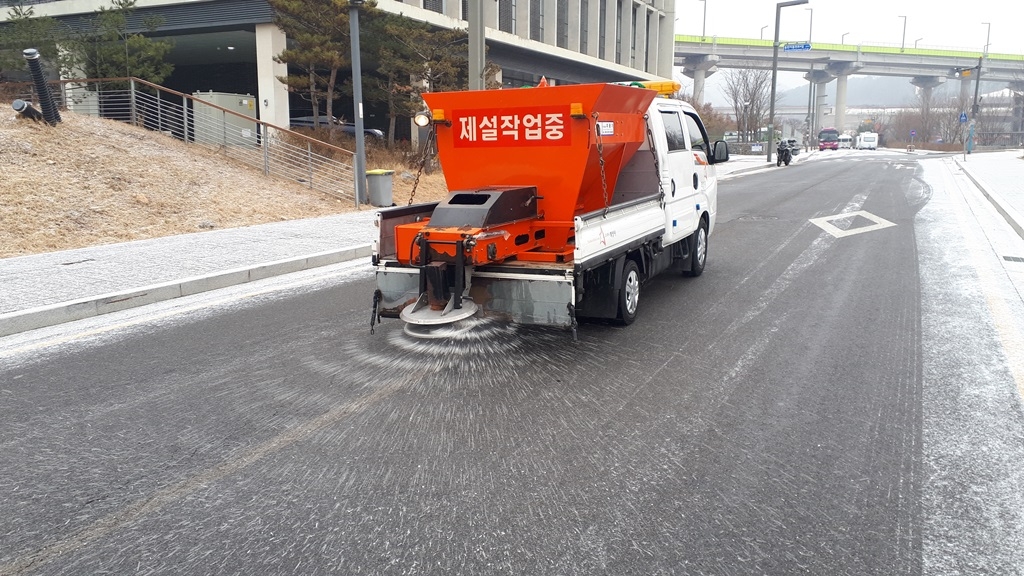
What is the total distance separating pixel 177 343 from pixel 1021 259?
1074 cm

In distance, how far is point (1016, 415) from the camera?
475 cm

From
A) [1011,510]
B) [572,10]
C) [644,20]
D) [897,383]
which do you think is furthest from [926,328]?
[644,20]

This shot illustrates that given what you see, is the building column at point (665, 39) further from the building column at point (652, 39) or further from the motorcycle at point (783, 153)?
the motorcycle at point (783, 153)

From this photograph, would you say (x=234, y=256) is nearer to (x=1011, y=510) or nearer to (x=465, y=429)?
(x=465, y=429)

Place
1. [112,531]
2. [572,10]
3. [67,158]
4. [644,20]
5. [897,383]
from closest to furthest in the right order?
[112,531]
[897,383]
[67,158]
[572,10]
[644,20]

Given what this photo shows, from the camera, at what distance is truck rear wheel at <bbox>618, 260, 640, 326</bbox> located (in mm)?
6926

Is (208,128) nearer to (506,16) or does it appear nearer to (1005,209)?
(506,16)

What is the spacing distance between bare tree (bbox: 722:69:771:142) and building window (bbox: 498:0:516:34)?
3018 cm

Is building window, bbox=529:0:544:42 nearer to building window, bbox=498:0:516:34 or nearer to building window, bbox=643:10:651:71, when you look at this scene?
building window, bbox=498:0:516:34

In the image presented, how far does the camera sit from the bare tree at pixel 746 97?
2322 inches

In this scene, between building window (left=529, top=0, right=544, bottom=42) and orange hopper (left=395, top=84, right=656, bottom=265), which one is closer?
orange hopper (left=395, top=84, right=656, bottom=265)

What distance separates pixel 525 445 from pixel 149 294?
5.89 m

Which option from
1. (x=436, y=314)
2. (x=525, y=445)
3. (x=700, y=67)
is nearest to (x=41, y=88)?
(x=436, y=314)

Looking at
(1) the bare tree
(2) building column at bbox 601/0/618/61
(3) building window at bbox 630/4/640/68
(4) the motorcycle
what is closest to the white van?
(1) the bare tree
